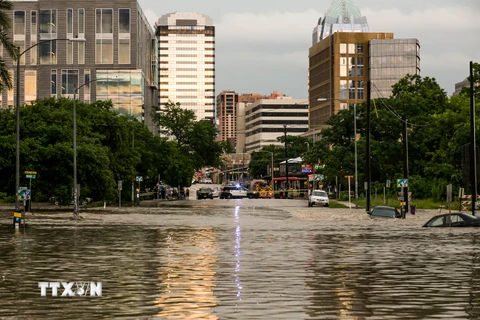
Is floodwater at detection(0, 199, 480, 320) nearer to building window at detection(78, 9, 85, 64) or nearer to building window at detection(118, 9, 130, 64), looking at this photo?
building window at detection(118, 9, 130, 64)

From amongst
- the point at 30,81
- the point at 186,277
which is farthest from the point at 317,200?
the point at 186,277

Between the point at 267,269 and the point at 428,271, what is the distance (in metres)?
3.48

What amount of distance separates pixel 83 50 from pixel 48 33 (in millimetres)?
5529

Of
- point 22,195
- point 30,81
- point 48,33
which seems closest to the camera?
point 22,195

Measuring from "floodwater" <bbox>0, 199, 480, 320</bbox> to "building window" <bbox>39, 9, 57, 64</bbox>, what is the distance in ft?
327

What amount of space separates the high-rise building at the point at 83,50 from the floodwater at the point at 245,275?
9731 centimetres

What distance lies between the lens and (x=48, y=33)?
130125mm

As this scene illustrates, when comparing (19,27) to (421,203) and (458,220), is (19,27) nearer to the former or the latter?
(421,203)

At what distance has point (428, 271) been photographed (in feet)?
65.2

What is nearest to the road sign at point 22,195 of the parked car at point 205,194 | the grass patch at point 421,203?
the grass patch at point 421,203

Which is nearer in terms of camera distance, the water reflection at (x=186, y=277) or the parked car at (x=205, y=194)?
the water reflection at (x=186, y=277)

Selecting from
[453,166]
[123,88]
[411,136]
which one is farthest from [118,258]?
[123,88]

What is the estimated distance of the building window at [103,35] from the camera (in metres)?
130

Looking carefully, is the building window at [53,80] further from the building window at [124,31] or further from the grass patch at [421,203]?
the grass patch at [421,203]
